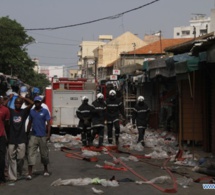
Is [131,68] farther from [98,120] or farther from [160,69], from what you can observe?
[98,120]

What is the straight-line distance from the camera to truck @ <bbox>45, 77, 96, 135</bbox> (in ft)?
69.9

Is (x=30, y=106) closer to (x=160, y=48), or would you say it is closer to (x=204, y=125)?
(x=204, y=125)

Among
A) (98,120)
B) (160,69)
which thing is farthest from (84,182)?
(160,69)

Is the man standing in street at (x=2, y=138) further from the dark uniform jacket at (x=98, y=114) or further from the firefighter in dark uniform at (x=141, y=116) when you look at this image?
the firefighter in dark uniform at (x=141, y=116)

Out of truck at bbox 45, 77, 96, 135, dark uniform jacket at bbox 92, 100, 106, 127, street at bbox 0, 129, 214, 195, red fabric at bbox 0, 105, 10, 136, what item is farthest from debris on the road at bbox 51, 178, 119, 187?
truck at bbox 45, 77, 96, 135

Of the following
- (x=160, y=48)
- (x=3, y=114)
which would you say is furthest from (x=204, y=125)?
(x=160, y=48)

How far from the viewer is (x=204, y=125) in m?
14.8

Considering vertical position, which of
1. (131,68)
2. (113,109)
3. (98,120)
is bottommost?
(98,120)

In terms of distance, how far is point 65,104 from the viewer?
70.8ft

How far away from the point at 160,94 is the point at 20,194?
17.3 meters

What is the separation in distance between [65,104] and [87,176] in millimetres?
11399

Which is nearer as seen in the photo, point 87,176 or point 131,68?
point 87,176

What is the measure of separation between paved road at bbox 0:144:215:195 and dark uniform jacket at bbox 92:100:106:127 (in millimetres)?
2236

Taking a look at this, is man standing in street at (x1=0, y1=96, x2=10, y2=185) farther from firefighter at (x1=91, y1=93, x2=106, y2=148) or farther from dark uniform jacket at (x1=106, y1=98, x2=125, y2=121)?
dark uniform jacket at (x1=106, y1=98, x2=125, y2=121)
